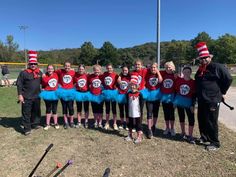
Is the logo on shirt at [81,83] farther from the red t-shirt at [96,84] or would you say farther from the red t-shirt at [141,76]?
the red t-shirt at [141,76]

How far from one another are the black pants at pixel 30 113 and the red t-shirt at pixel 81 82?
3.82 ft

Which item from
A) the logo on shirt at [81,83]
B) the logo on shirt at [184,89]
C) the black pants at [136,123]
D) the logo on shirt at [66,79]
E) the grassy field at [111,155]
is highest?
the logo on shirt at [66,79]

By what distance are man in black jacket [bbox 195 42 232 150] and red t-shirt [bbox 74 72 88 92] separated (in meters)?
2.90

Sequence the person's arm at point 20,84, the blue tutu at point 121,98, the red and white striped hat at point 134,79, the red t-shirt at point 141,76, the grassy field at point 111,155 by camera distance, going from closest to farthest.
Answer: the grassy field at point 111,155 → the red and white striped hat at point 134,79 → the red t-shirt at point 141,76 → the blue tutu at point 121,98 → the person's arm at point 20,84

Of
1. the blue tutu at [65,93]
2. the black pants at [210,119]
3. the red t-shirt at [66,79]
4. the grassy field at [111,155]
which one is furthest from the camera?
the red t-shirt at [66,79]

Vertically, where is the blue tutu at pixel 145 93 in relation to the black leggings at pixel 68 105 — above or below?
above

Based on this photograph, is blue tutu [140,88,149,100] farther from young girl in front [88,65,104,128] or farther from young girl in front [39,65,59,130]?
young girl in front [39,65,59,130]

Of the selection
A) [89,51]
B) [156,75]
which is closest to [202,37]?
[89,51]

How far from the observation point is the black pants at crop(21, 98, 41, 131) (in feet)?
24.4

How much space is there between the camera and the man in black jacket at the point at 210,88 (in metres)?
6.05

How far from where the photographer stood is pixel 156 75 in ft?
22.9

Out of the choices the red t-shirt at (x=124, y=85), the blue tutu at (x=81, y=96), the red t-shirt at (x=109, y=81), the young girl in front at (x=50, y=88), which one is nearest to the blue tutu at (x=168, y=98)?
the red t-shirt at (x=124, y=85)

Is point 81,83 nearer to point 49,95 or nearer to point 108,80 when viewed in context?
point 108,80

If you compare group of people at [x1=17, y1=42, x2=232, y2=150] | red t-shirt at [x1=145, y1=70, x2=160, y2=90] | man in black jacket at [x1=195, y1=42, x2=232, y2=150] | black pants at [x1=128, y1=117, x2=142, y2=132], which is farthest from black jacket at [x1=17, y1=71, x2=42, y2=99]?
man in black jacket at [x1=195, y1=42, x2=232, y2=150]
